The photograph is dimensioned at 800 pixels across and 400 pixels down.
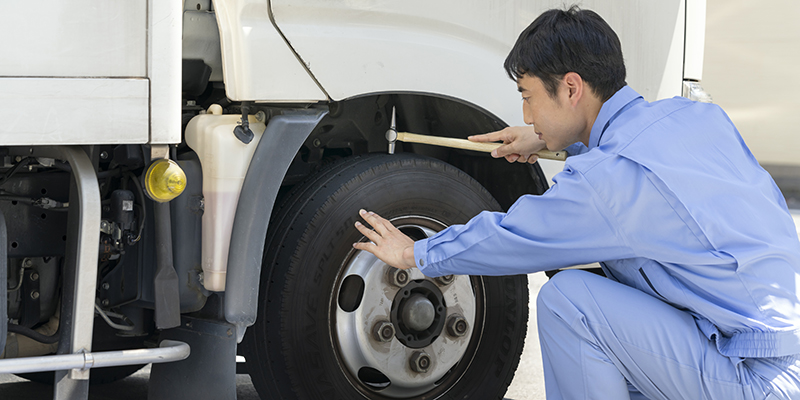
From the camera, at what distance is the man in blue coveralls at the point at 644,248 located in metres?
1.88

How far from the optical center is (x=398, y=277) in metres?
2.58

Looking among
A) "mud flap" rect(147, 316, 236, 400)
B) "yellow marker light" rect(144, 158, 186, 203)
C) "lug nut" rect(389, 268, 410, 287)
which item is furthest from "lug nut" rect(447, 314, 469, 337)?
"yellow marker light" rect(144, 158, 186, 203)

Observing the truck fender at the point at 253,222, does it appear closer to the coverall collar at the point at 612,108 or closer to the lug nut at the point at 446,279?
the lug nut at the point at 446,279

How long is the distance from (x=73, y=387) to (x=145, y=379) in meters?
1.89

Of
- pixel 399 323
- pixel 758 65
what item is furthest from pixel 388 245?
pixel 758 65

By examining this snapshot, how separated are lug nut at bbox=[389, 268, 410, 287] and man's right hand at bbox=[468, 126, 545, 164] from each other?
20.9 inches

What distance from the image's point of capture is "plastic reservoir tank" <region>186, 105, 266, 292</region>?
2246mm

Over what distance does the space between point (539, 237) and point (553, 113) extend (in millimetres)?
410

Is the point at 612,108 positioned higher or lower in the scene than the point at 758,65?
lower

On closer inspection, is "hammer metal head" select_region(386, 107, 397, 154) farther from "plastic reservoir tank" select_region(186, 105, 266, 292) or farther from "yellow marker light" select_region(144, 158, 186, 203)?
"yellow marker light" select_region(144, 158, 186, 203)

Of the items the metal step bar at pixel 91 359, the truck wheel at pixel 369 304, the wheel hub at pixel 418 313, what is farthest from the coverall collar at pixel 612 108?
the metal step bar at pixel 91 359

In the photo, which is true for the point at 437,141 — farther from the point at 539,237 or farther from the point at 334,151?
the point at 539,237

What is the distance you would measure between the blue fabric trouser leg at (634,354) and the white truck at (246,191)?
66 centimetres

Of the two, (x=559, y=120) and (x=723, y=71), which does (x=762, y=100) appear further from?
(x=559, y=120)
